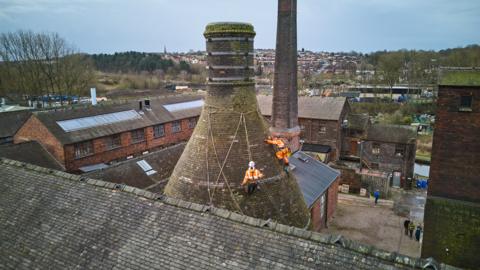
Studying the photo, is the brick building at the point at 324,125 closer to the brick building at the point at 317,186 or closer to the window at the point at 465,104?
the brick building at the point at 317,186

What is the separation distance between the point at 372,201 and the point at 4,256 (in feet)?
75.9

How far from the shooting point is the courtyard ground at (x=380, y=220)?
1852cm

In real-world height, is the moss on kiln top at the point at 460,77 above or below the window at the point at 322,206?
above

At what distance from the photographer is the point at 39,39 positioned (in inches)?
1761

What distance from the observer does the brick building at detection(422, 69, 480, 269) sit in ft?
39.3

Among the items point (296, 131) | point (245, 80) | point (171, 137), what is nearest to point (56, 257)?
point (245, 80)

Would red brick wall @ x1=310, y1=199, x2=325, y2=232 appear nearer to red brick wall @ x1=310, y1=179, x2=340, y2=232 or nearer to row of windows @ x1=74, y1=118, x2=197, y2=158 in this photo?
red brick wall @ x1=310, y1=179, x2=340, y2=232

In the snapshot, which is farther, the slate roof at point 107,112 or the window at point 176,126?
the window at point 176,126

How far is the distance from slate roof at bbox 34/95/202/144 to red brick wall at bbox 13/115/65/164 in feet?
1.00

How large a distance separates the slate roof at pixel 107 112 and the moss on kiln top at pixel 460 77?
873 inches

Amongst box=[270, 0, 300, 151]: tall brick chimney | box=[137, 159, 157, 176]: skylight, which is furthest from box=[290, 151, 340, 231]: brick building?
box=[137, 159, 157, 176]: skylight

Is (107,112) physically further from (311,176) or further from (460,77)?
(460,77)

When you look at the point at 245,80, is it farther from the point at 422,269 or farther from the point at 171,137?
the point at 171,137

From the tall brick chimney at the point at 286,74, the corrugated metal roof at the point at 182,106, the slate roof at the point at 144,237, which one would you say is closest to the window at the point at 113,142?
the corrugated metal roof at the point at 182,106
